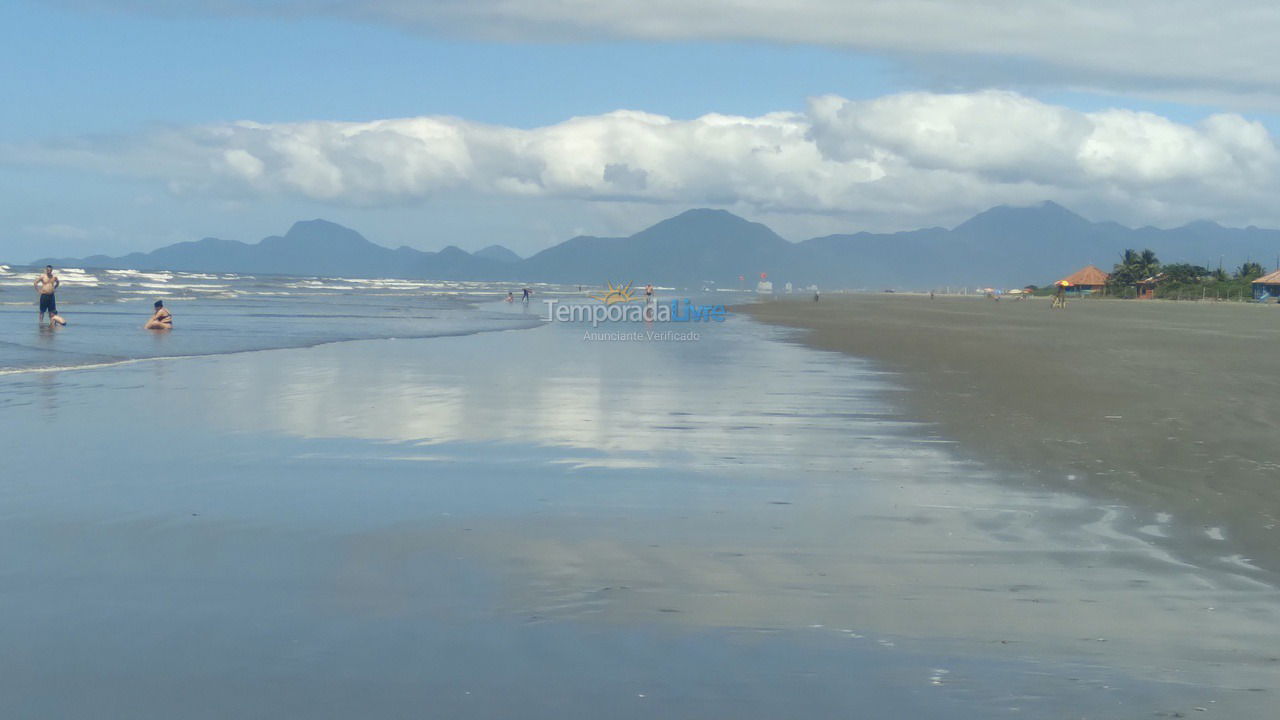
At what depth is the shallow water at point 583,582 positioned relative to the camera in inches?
181

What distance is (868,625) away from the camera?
5434 mm

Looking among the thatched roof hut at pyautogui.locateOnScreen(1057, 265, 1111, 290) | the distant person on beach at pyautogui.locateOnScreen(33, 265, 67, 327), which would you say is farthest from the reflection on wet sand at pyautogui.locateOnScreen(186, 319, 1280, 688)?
the thatched roof hut at pyautogui.locateOnScreen(1057, 265, 1111, 290)

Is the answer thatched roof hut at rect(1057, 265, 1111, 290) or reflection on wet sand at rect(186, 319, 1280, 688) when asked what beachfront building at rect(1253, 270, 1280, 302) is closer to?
thatched roof hut at rect(1057, 265, 1111, 290)

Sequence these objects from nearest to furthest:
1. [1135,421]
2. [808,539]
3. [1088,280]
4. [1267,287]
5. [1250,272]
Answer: [808,539]
[1135,421]
[1267,287]
[1250,272]
[1088,280]

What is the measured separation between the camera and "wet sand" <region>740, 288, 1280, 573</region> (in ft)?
26.9

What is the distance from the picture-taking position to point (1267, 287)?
95562 millimetres

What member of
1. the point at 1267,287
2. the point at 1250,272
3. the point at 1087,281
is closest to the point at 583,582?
the point at 1267,287

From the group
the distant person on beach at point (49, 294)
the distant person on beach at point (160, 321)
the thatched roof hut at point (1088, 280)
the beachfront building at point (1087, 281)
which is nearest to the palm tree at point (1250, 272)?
the beachfront building at point (1087, 281)

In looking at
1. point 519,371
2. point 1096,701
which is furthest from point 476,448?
point 519,371

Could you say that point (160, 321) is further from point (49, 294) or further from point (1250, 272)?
point (1250, 272)

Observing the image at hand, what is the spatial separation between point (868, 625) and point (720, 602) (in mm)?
828

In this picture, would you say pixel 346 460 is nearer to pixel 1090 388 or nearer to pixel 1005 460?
pixel 1005 460

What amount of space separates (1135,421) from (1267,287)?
96757 mm

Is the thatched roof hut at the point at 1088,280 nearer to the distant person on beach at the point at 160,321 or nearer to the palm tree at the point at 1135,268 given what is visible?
the palm tree at the point at 1135,268
